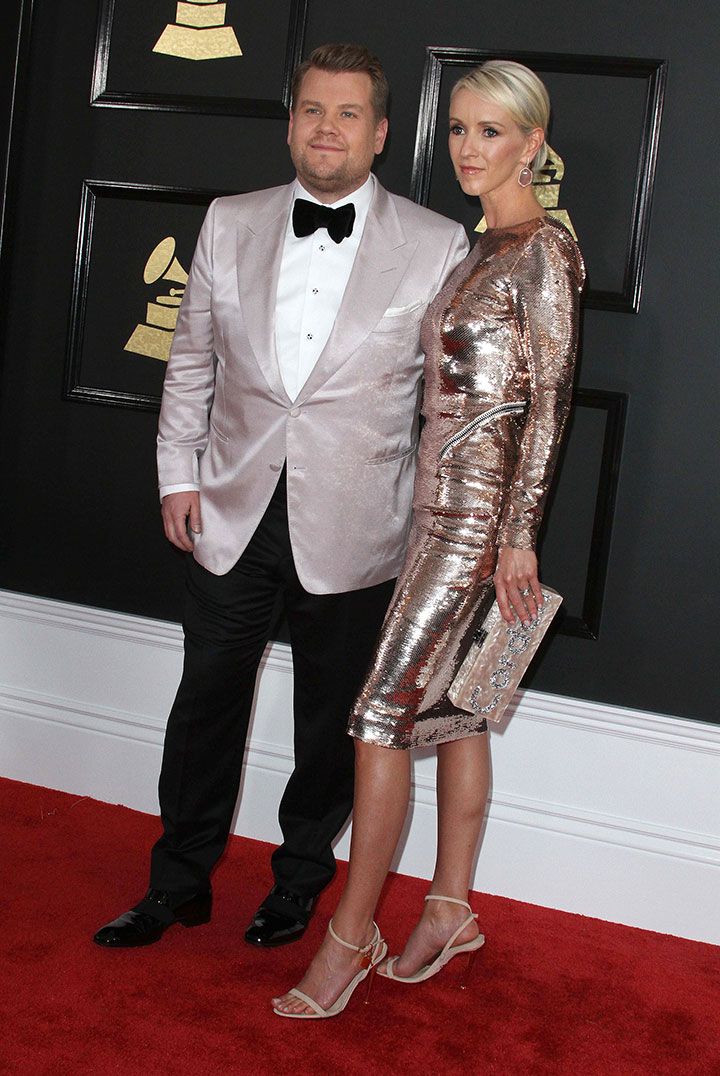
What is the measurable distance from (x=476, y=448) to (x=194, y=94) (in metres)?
1.37

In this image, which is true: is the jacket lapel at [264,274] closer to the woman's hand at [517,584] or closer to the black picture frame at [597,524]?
the woman's hand at [517,584]

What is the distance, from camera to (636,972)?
2.51 m

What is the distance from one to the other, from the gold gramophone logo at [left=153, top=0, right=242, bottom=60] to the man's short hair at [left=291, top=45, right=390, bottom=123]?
618mm

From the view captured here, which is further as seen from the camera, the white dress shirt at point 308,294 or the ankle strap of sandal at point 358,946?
the white dress shirt at point 308,294

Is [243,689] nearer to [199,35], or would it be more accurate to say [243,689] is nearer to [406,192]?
[406,192]

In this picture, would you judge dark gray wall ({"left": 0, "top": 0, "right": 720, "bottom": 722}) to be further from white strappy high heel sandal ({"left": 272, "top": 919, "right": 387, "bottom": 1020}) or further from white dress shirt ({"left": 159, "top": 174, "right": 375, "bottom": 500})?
white strappy high heel sandal ({"left": 272, "top": 919, "right": 387, "bottom": 1020})

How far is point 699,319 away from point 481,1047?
167 centimetres

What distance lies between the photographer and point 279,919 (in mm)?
2457

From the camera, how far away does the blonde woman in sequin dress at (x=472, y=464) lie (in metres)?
2.12

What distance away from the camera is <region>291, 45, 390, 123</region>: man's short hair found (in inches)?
90.6

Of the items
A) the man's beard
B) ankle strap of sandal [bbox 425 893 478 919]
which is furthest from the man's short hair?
ankle strap of sandal [bbox 425 893 478 919]

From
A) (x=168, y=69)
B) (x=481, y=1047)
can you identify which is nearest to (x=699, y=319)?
(x=168, y=69)

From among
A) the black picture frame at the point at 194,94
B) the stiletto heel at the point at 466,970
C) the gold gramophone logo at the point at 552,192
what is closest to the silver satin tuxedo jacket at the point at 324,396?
the gold gramophone logo at the point at 552,192

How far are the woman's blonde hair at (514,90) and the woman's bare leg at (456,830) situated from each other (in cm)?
125
